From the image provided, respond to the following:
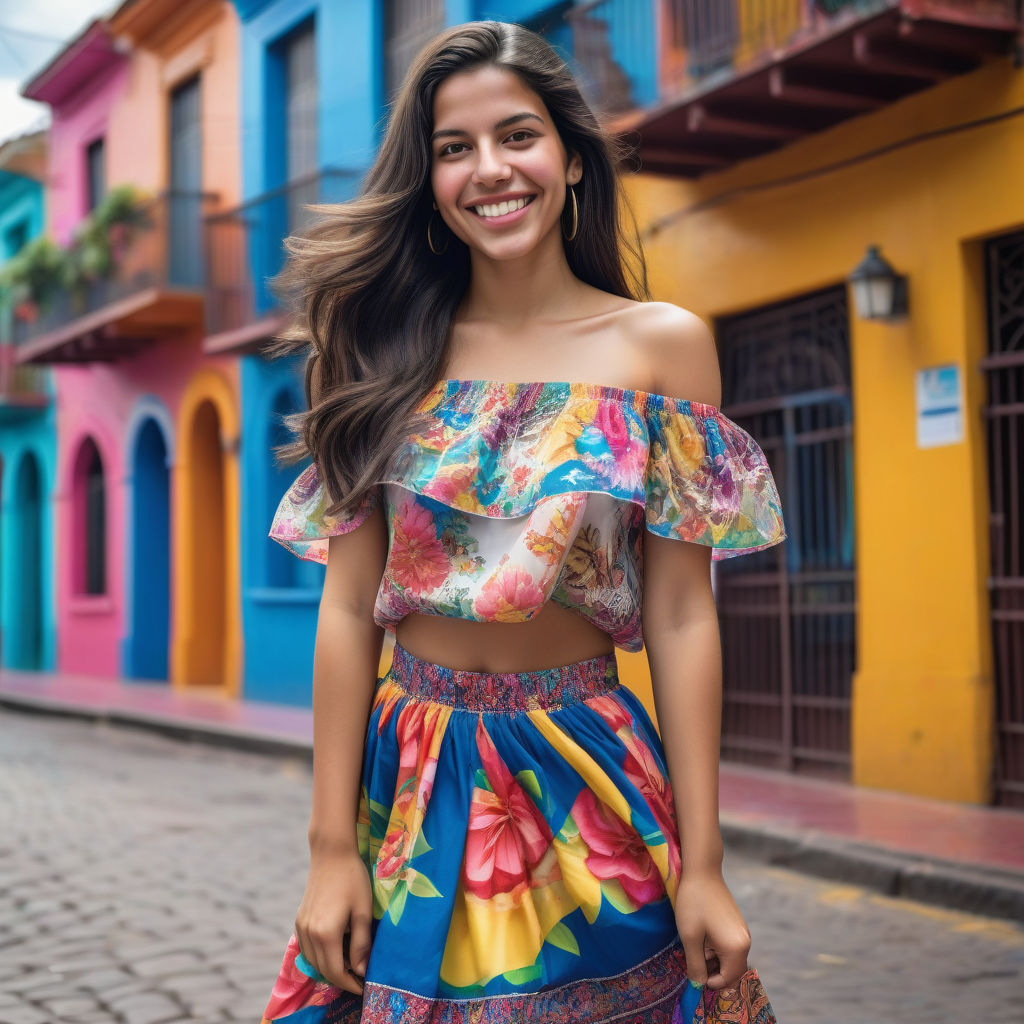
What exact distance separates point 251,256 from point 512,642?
1389 cm

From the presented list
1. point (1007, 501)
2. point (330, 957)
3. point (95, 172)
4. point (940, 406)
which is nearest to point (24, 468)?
point (95, 172)

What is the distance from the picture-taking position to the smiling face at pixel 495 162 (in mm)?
1886

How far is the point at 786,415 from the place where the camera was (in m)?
9.12

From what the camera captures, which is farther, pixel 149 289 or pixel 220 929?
pixel 149 289

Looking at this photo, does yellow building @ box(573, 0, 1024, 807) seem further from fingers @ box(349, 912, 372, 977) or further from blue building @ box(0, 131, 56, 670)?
blue building @ box(0, 131, 56, 670)

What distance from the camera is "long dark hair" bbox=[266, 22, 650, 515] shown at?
1899 millimetres

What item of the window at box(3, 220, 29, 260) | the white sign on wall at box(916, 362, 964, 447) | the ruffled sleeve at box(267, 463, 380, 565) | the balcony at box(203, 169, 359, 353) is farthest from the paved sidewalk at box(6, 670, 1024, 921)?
the window at box(3, 220, 29, 260)

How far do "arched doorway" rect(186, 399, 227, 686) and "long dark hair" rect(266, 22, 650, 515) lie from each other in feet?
49.7

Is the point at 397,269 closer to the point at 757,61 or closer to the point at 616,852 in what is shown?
the point at 616,852

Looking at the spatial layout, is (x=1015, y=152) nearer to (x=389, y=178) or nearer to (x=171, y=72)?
(x=389, y=178)

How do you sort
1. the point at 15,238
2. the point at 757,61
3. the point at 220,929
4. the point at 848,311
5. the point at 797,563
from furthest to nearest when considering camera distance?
the point at 15,238
the point at 797,563
the point at 848,311
the point at 757,61
the point at 220,929

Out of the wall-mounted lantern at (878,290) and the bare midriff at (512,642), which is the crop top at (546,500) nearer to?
the bare midriff at (512,642)

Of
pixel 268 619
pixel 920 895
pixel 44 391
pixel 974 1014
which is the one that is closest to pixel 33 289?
pixel 44 391

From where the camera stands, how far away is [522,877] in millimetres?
1783
